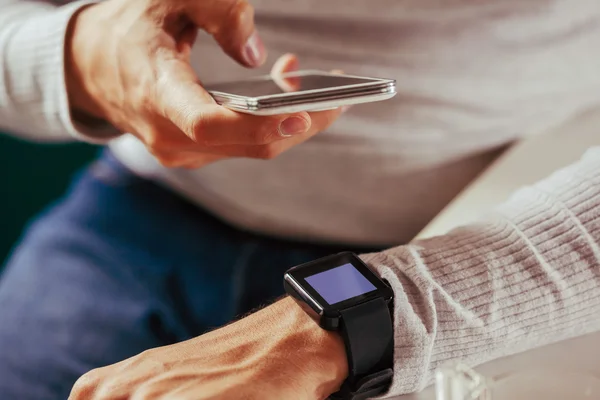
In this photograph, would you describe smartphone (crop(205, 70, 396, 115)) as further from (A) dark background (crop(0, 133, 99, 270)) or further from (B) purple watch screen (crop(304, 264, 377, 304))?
(A) dark background (crop(0, 133, 99, 270))

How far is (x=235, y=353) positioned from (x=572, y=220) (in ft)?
0.89

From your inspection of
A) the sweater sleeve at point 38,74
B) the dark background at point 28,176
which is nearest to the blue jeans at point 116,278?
the sweater sleeve at point 38,74

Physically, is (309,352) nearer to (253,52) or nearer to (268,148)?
(268,148)

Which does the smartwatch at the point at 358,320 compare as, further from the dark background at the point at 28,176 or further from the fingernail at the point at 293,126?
the dark background at the point at 28,176

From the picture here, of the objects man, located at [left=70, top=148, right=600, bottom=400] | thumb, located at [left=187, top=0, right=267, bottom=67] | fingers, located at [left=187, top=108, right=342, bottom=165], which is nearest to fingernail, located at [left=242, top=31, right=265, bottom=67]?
thumb, located at [left=187, top=0, right=267, bottom=67]

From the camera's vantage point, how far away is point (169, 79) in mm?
514

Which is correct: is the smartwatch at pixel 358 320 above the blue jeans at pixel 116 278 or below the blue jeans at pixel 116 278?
above

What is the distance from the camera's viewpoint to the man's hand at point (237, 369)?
395mm

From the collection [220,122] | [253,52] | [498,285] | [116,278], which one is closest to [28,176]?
[116,278]

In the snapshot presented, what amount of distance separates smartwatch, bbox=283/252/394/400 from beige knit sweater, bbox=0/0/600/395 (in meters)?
0.01

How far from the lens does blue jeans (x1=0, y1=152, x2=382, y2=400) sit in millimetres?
691

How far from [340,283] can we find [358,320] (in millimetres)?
32

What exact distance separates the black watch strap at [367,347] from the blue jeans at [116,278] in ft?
1.11

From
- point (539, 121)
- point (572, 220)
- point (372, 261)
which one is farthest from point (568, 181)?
point (539, 121)
